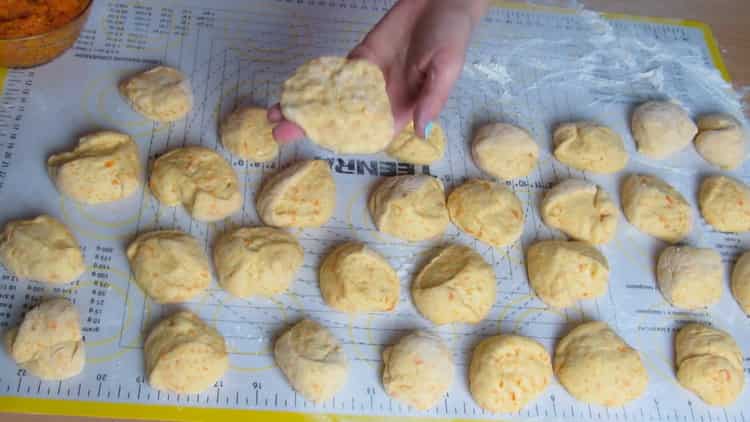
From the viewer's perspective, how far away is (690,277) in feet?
5.04

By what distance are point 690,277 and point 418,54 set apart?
2.74ft

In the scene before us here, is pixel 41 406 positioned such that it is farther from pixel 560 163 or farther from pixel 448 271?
pixel 560 163

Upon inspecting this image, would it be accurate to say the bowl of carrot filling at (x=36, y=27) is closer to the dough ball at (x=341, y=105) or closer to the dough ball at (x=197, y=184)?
the dough ball at (x=197, y=184)

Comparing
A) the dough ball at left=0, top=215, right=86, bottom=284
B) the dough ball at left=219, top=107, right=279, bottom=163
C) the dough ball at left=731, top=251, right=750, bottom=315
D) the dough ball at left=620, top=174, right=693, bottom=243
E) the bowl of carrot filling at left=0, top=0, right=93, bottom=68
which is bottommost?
the dough ball at left=731, top=251, right=750, bottom=315

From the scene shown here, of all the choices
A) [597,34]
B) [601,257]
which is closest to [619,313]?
[601,257]

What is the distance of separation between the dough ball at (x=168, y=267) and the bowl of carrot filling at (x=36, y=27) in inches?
22.3

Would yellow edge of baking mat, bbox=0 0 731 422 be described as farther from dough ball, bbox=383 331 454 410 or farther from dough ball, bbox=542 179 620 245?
dough ball, bbox=542 179 620 245

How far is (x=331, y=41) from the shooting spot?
1.86 m

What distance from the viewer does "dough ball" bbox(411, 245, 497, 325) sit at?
1420 mm

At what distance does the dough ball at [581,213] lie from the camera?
1589 mm

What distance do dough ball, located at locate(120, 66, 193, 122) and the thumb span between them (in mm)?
624

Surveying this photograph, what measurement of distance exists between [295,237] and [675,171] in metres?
1.07

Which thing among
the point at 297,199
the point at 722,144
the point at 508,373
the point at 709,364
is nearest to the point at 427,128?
the point at 297,199

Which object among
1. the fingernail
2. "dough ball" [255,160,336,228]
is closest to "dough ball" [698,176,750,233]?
the fingernail
